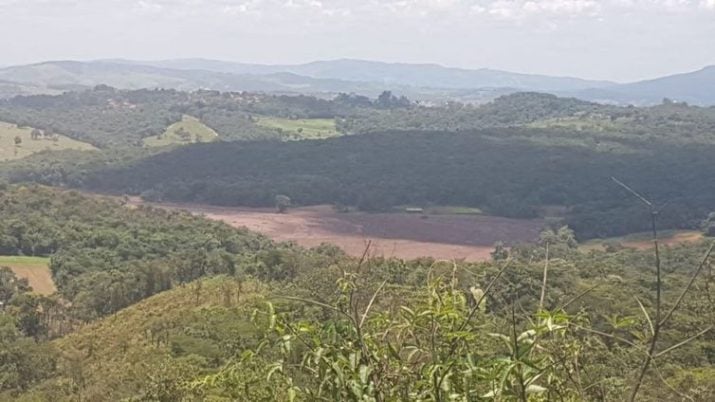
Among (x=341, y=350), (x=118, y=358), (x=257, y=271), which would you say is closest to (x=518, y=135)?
(x=257, y=271)

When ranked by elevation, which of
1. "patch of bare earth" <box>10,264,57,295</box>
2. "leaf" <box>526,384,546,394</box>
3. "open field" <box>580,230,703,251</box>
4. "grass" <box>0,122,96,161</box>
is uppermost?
"leaf" <box>526,384,546,394</box>

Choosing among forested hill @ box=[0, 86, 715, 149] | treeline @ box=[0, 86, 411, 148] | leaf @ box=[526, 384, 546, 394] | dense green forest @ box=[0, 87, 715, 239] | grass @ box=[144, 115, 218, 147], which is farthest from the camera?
treeline @ box=[0, 86, 411, 148]

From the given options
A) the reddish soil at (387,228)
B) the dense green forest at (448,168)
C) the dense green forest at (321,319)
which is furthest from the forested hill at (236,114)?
the dense green forest at (321,319)

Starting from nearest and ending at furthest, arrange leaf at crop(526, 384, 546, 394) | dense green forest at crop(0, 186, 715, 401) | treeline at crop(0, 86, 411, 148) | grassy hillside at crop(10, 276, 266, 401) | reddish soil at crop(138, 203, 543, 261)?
leaf at crop(526, 384, 546, 394)
dense green forest at crop(0, 186, 715, 401)
grassy hillside at crop(10, 276, 266, 401)
reddish soil at crop(138, 203, 543, 261)
treeline at crop(0, 86, 411, 148)

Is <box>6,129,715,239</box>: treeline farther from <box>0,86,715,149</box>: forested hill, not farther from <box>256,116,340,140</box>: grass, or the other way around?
<box>256,116,340,140</box>: grass

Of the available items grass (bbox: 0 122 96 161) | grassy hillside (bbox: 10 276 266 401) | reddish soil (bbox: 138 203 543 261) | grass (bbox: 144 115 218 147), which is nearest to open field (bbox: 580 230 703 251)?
reddish soil (bbox: 138 203 543 261)

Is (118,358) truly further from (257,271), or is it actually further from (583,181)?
(583,181)

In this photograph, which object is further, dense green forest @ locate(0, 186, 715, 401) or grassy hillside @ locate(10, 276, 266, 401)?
grassy hillside @ locate(10, 276, 266, 401)
